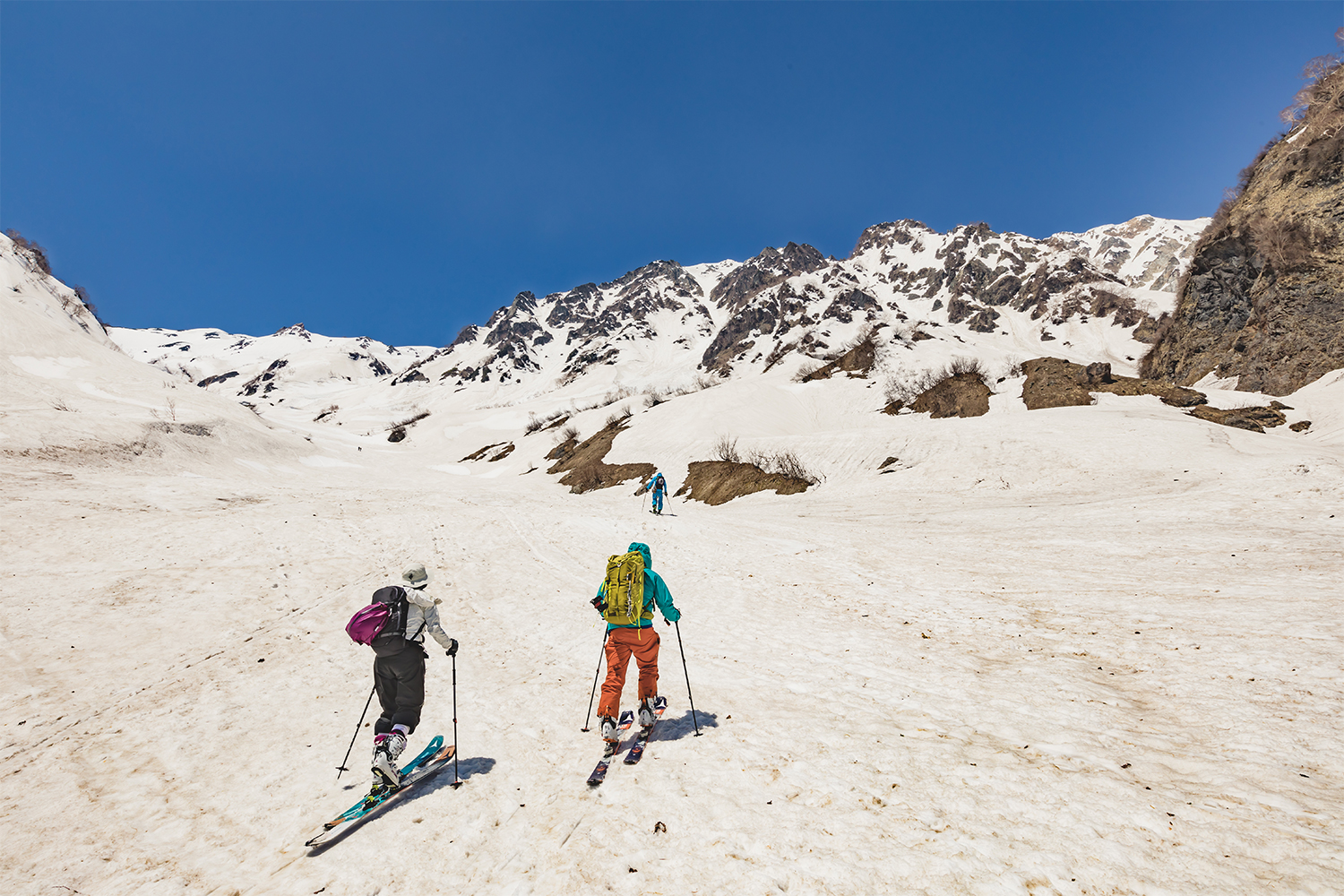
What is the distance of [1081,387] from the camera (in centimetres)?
3378

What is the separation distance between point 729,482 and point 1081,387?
23738 millimetres

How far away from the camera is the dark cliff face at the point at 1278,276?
93.8 feet

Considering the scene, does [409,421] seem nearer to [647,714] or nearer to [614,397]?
[614,397]

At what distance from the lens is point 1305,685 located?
6.18 m

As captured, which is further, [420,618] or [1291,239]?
[1291,239]

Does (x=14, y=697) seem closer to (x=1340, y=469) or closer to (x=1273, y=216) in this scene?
(x=1340, y=469)

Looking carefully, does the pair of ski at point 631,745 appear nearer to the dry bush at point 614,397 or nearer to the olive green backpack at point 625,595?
the olive green backpack at point 625,595

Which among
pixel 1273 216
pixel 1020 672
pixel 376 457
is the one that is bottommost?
pixel 1020 672

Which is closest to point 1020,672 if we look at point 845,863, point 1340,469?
point 845,863

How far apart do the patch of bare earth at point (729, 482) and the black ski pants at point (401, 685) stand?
23.8 m

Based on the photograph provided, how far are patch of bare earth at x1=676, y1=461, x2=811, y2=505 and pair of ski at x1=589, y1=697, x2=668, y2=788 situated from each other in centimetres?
2241

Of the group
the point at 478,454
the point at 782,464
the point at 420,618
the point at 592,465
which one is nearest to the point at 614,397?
the point at 478,454

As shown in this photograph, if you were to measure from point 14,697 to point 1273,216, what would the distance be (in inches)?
2296

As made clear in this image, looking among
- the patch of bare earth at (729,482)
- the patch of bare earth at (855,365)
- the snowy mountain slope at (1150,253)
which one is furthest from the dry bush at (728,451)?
the snowy mountain slope at (1150,253)
